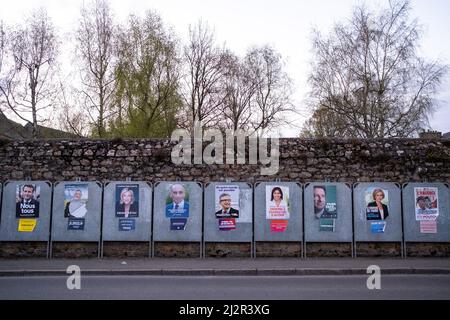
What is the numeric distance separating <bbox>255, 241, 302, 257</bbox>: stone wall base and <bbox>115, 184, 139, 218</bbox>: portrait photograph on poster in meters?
3.88

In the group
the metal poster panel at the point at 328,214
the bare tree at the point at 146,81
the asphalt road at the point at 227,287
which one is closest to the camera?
the asphalt road at the point at 227,287

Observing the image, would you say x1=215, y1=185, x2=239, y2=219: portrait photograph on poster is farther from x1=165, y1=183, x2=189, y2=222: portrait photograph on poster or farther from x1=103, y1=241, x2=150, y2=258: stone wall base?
x1=103, y1=241, x2=150, y2=258: stone wall base

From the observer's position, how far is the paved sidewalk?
12.5 metres

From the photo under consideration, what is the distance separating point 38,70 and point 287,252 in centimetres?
1971

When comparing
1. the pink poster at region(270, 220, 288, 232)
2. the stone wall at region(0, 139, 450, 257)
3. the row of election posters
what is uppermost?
the stone wall at region(0, 139, 450, 257)

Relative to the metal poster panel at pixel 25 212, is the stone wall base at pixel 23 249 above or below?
below

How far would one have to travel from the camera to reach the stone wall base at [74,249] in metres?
15.4

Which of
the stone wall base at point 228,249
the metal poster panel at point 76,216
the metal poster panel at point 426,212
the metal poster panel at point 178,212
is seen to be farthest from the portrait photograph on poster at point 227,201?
the metal poster panel at point 426,212

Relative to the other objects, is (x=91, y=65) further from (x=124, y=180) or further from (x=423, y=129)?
(x=423, y=129)

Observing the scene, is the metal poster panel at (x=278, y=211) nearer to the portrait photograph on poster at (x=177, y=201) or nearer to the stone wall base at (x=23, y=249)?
the portrait photograph on poster at (x=177, y=201)

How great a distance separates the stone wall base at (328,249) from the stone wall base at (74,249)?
6.53m

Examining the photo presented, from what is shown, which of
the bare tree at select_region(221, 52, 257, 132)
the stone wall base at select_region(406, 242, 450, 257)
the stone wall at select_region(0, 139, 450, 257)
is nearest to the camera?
the stone wall base at select_region(406, 242, 450, 257)

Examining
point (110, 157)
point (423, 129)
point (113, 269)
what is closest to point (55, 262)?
point (113, 269)

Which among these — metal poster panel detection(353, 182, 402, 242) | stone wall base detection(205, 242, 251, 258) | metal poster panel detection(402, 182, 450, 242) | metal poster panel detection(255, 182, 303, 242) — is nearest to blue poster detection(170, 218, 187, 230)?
stone wall base detection(205, 242, 251, 258)
